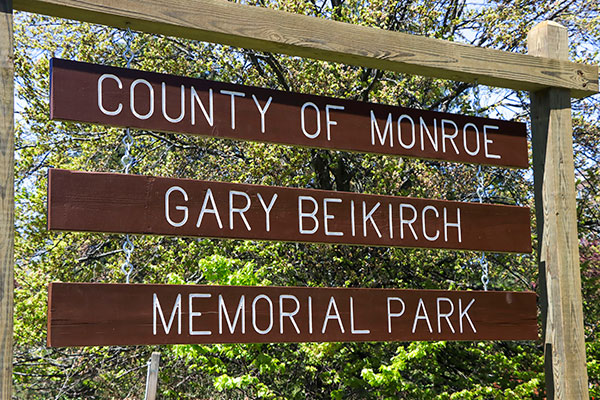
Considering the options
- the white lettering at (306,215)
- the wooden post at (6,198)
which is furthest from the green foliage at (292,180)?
the wooden post at (6,198)

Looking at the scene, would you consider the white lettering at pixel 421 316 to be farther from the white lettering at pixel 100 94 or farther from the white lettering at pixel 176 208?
the white lettering at pixel 100 94

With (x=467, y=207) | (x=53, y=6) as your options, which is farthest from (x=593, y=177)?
(x=53, y=6)

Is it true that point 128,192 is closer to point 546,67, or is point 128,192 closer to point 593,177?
point 546,67

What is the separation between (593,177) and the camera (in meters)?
7.93

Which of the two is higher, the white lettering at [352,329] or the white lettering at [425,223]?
the white lettering at [425,223]

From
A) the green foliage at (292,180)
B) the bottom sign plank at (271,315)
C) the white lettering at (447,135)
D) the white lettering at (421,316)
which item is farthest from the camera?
the green foliage at (292,180)

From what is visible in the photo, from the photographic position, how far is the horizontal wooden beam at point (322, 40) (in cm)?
276

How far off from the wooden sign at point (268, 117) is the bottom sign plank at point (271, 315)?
652 millimetres

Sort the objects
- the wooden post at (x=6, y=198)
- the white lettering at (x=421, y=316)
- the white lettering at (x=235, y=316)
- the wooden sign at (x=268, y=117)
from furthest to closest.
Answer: the white lettering at (x=421, y=316) → the white lettering at (x=235, y=316) → the wooden sign at (x=268, y=117) → the wooden post at (x=6, y=198)

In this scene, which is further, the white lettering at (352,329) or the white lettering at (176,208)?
the white lettering at (352,329)

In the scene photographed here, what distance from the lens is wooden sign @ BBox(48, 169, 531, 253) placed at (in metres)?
2.61

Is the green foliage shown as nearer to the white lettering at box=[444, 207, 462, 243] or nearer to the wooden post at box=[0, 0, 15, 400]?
the white lettering at box=[444, 207, 462, 243]

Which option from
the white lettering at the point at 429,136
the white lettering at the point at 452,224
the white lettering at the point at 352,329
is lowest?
the white lettering at the point at 352,329

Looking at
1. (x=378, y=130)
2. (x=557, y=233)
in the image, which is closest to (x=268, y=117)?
(x=378, y=130)
